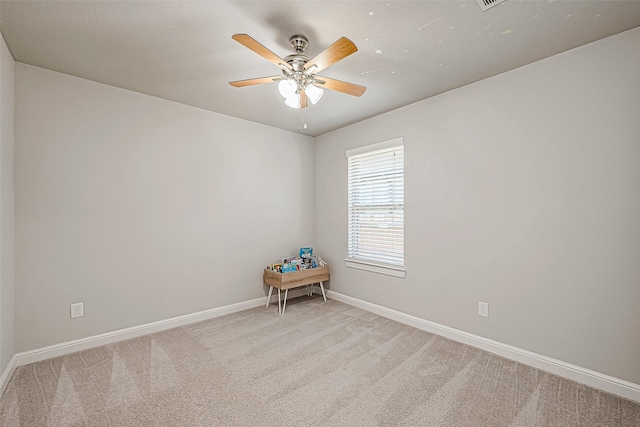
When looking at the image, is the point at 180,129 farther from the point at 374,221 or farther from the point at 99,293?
the point at 374,221

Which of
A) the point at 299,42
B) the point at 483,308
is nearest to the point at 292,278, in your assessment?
the point at 483,308

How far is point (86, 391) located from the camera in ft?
6.60

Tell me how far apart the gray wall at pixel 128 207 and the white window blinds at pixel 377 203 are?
1.12m

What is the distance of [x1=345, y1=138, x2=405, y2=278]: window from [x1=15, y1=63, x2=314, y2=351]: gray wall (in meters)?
1.10

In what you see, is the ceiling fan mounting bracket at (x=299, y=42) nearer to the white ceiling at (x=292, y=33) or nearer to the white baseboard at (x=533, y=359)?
the white ceiling at (x=292, y=33)

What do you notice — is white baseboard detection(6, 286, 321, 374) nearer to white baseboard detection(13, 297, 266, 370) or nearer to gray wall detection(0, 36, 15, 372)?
white baseboard detection(13, 297, 266, 370)

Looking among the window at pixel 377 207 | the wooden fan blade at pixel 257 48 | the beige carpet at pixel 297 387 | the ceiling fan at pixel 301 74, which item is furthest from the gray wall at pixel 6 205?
the window at pixel 377 207

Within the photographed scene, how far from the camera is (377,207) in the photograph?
3617 millimetres

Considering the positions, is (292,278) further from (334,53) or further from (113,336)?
(334,53)

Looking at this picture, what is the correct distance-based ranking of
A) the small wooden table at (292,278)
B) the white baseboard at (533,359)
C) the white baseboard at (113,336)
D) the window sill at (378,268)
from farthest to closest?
the small wooden table at (292,278) < the window sill at (378,268) < the white baseboard at (113,336) < the white baseboard at (533,359)

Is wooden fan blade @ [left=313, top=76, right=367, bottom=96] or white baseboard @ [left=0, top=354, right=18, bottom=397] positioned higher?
wooden fan blade @ [left=313, top=76, right=367, bottom=96]

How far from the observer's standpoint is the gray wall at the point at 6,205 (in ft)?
6.71

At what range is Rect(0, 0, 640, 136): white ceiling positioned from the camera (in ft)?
5.68

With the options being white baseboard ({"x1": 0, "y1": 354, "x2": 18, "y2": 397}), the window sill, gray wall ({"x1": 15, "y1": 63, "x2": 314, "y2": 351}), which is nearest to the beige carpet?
white baseboard ({"x1": 0, "y1": 354, "x2": 18, "y2": 397})
